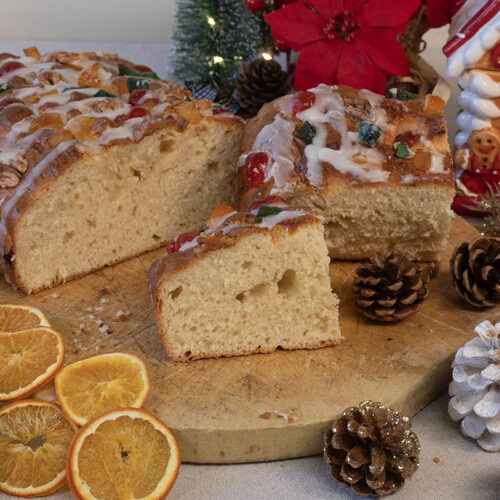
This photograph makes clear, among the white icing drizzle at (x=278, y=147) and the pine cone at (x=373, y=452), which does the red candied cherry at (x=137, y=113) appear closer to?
the white icing drizzle at (x=278, y=147)

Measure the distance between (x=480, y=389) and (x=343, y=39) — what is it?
91.1 inches

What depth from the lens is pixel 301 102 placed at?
151 inches

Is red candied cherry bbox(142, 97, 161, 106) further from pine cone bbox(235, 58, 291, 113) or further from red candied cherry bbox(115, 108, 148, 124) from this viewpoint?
pine cone bbox(235, 58, 291, 113)

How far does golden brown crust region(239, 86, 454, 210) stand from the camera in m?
3.52

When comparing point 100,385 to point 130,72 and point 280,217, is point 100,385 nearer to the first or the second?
point 280,217

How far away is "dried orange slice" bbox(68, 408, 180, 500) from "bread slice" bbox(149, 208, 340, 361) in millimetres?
537

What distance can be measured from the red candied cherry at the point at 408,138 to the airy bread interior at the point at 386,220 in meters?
0.29

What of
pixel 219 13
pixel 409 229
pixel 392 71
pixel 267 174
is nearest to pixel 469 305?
pixel 409 229

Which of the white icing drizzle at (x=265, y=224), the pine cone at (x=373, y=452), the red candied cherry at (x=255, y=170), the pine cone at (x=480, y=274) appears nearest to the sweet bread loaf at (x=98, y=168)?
the red candied cherry at (x=255, y=170)

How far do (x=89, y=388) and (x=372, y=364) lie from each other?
116 centimetres

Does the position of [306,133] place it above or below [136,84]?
above

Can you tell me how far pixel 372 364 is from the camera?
2.96 meters

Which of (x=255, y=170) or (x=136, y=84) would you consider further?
(x=136, y=84)

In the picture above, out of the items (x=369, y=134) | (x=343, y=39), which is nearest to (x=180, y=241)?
(x=369, y=134)
